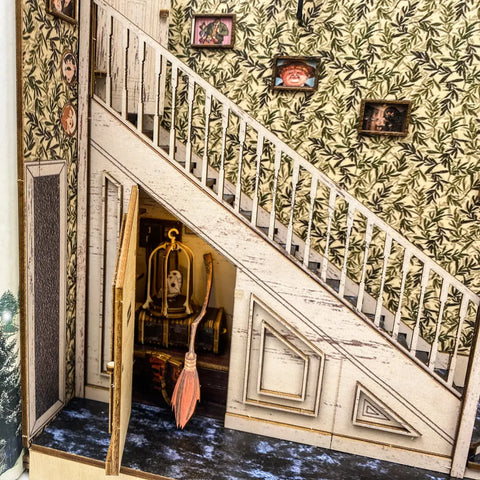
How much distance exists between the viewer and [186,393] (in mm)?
2678

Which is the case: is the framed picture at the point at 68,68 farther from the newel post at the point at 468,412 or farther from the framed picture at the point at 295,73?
the newel post at the point at 468,412

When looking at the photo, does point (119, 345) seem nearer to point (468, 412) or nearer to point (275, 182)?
point (275, 182)

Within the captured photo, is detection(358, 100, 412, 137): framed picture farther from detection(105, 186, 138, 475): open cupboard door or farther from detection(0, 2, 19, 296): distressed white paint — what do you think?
detection(0, 2, 19, 296): distressed white paint

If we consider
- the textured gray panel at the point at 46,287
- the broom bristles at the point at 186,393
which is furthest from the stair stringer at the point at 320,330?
the textured gray panel at the point at 46,287

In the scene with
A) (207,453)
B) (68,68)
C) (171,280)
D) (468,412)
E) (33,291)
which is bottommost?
(207,453)

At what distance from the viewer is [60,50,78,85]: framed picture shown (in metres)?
2.42

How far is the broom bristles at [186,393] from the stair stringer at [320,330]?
0.35 metres

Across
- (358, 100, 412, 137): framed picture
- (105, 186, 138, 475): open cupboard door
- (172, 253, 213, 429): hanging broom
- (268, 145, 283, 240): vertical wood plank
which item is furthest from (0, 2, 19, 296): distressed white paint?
(358, 100, 412, 137): framed picture

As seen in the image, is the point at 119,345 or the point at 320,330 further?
the point at 320,330

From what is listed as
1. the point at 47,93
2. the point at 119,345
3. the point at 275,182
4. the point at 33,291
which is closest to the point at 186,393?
the point at 119,345

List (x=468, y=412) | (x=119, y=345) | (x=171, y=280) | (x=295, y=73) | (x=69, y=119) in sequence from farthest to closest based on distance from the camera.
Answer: (x=171, y=280) → (x=295, y=73) → (x=69, y=119) → (x=468, y=412) → (x=119, y=345)

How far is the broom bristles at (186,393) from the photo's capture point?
2.67 m

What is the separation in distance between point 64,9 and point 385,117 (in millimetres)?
2206

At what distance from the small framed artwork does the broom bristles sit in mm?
1571
